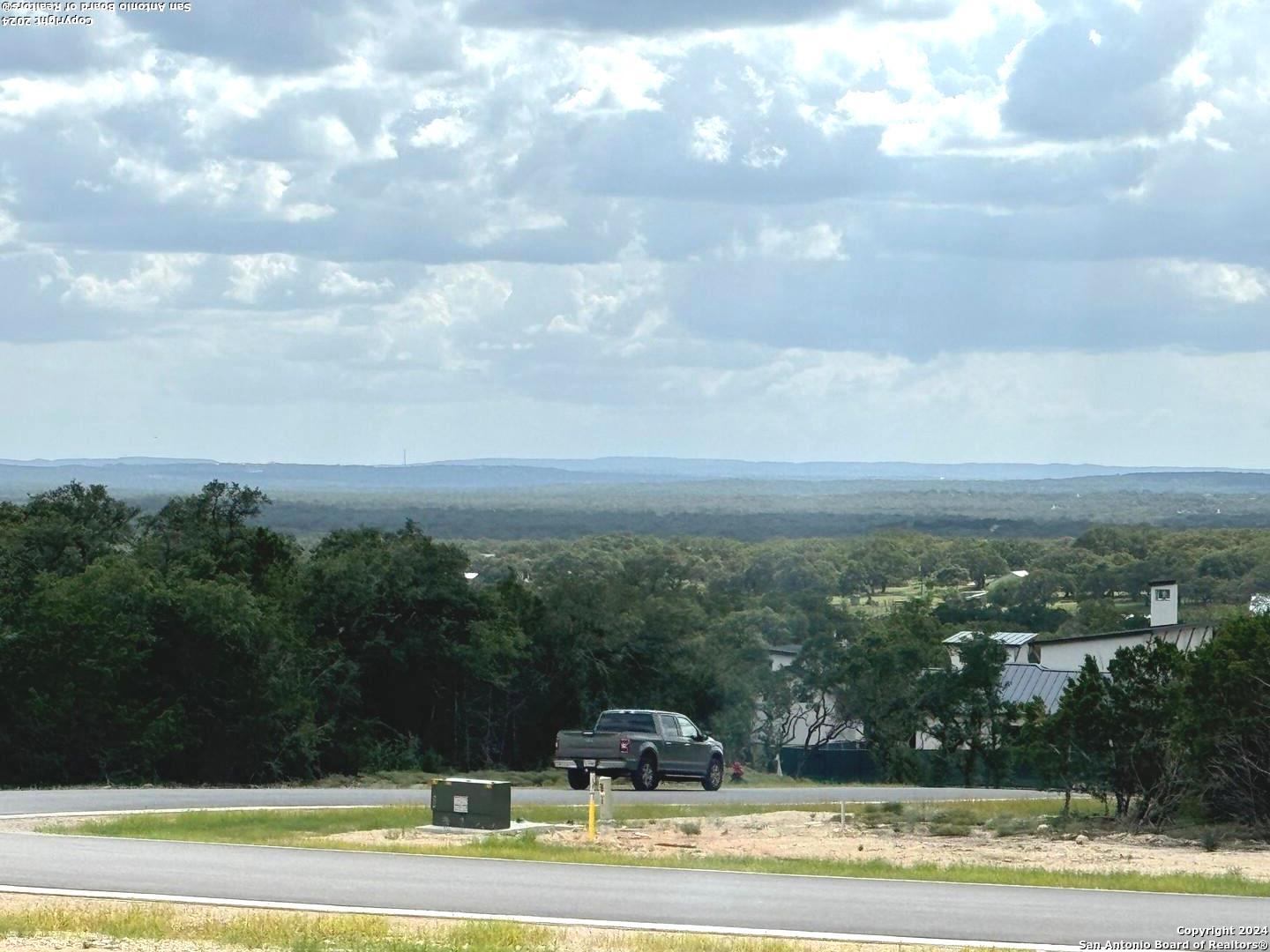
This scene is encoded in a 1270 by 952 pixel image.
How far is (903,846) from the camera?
82.4 feet

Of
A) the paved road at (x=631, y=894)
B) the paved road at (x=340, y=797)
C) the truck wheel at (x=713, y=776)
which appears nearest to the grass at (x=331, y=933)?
the paved road at (x=631, y=894)

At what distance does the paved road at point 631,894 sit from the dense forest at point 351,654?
43.8 feet

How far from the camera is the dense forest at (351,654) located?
46562 millimetres

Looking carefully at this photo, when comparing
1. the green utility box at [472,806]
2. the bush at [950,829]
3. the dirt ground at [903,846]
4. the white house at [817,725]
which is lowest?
the white house at [817,725]

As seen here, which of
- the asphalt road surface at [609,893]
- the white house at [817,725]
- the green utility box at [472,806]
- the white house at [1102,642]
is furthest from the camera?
the white house at [1102,642]

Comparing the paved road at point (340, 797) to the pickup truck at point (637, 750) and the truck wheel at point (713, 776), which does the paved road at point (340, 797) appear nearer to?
the truck wheel at point (713, 776)

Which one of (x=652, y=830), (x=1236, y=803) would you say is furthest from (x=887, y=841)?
(x=1236, y=803)

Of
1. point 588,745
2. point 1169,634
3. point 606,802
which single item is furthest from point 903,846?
point 1169,634

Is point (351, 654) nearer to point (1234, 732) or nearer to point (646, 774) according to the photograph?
point (646, 774)

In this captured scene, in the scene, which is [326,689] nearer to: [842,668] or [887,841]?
[842,668]

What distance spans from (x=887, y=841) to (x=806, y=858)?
3.63 m

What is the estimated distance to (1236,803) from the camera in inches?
1098

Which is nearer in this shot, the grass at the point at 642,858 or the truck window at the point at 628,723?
the grass at the point at 642,858

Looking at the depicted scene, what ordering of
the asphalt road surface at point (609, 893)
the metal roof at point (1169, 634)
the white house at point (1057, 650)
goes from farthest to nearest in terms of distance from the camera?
the white house at point (1057, 650)
the metal roof at point (1169, 634)
the asphalt road surface at point (609, 893)
